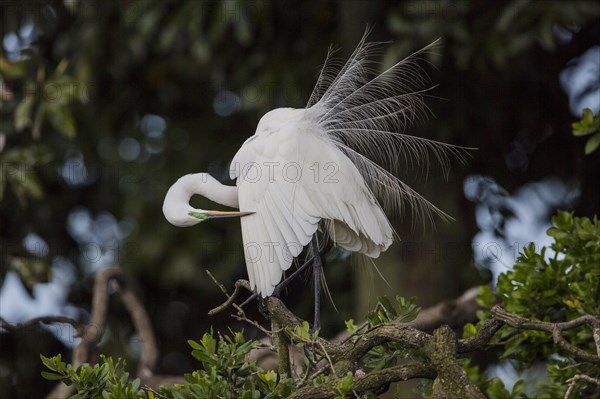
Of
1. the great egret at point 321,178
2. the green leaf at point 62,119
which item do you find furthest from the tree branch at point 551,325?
the green leaf at point 62,119

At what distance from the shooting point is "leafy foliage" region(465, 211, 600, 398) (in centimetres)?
291

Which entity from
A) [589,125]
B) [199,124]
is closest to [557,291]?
[589,125]

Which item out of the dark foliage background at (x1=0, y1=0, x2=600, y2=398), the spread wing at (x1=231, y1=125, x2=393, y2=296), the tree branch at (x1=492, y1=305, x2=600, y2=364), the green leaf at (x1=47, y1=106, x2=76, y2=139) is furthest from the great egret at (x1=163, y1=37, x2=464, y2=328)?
the green leaf at (x1=47, y1=106, x2=76, y2=139)

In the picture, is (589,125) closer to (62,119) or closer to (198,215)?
(198,215)

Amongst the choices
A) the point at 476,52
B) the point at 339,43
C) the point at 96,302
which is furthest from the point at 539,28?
the point at 96,302

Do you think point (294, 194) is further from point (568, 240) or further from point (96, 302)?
point (96, 302)

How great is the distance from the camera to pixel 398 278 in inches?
195

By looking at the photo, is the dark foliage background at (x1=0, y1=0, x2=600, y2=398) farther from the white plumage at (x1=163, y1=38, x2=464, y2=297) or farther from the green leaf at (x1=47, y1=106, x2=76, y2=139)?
the white plumage at (x1=163, y1=38, x2=464, y2=297)

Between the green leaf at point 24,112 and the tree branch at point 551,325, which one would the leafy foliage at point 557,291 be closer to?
the tree branch at point 551,325

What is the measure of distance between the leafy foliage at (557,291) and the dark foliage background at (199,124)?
4.65 feet

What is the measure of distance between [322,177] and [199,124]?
10.3 feet

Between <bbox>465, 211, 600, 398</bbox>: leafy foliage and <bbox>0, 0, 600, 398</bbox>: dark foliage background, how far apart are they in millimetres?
1416

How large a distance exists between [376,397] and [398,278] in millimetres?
2720

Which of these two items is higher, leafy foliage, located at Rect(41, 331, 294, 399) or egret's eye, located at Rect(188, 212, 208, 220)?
egret's eye, located at Rect(188, 212, 208, 220)
